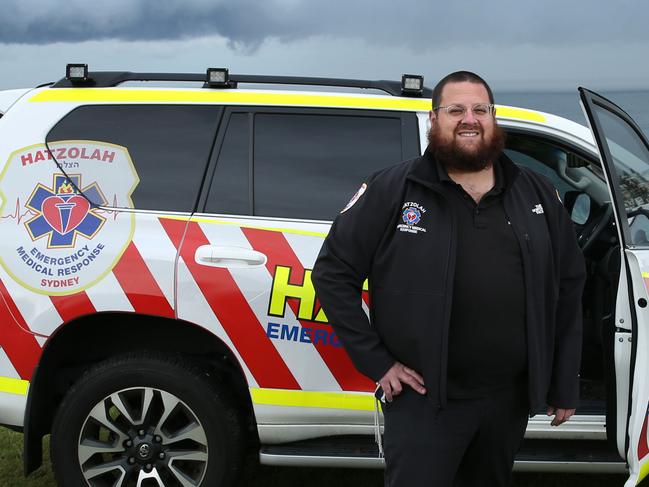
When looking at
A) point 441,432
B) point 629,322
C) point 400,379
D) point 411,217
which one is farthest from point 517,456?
point 411,217

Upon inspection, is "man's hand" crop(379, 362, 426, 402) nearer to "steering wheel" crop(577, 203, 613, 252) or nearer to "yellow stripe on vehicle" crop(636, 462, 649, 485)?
"yellow stripe on vehicle" crop(636, 462, 649, 485)

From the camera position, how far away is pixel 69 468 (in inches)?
113

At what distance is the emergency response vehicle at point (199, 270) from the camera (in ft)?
9.11

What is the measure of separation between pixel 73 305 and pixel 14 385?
0.40m

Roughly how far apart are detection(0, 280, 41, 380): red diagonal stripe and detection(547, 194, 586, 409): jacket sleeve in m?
1.87

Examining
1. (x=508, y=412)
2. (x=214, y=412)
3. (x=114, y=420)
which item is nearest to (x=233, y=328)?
(x=214, y=412)

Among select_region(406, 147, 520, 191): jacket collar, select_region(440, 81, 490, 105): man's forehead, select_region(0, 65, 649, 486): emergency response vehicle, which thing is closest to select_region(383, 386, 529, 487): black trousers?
select_region(406, 147, 520, 191): jacket collar

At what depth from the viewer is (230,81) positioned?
3.05 metres

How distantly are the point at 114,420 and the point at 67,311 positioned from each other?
0.46 m

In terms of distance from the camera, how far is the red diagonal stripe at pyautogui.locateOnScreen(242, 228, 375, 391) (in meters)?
2.75

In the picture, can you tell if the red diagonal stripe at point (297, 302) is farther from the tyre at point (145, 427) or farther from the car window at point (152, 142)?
the tyre at point (145, 427)

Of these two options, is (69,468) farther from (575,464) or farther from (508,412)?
(575,464)

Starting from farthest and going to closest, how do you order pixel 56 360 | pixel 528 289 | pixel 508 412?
pixel 56 360
pixel 508 412
pixel 528 289

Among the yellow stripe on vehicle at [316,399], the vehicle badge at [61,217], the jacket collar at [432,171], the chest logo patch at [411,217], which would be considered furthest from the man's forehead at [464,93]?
the vehicle badge at [61,217]
